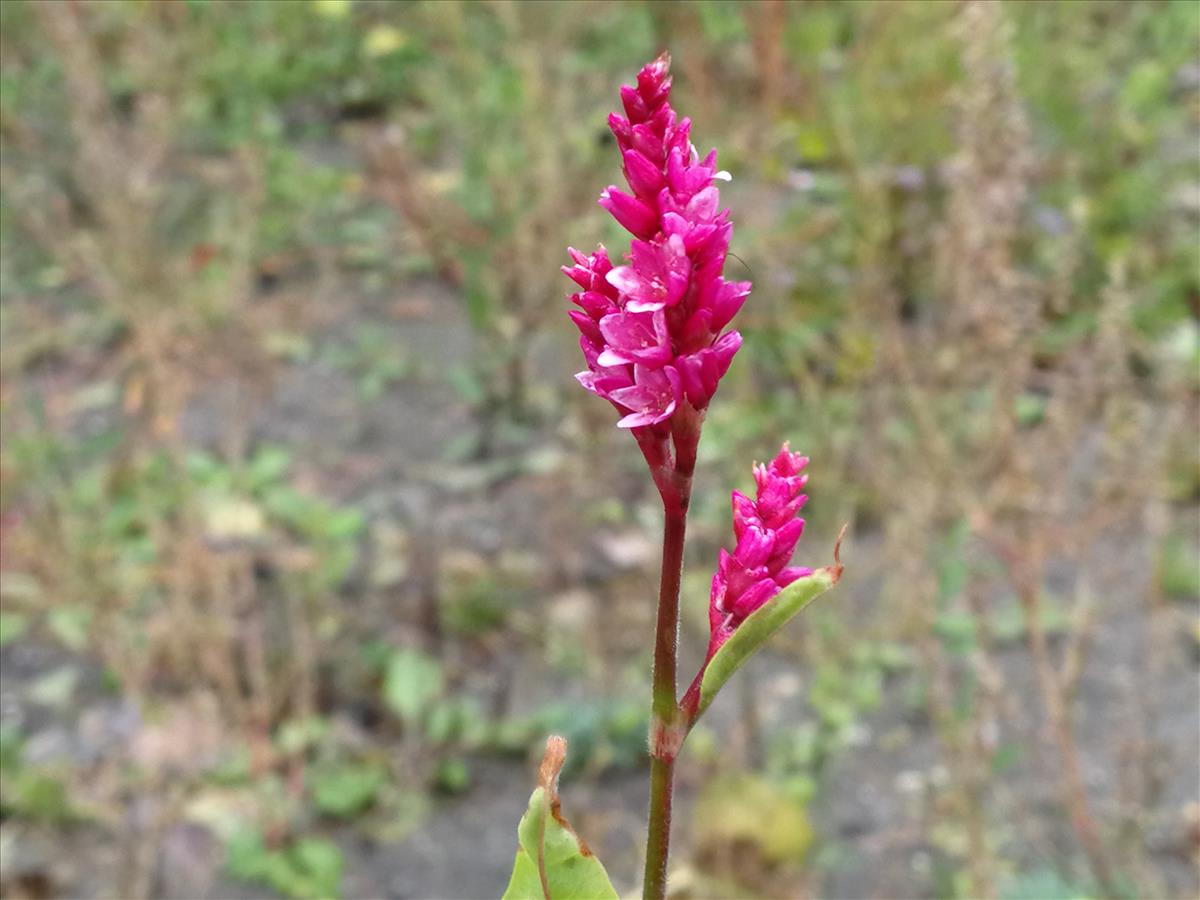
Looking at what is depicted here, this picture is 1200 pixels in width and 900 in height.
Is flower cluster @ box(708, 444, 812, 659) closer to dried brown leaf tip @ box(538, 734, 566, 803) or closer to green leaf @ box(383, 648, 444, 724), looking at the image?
dried brown leaf tip @ box(538, 734, 566, 803)

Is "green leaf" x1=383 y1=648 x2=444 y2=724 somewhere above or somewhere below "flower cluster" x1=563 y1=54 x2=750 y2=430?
below

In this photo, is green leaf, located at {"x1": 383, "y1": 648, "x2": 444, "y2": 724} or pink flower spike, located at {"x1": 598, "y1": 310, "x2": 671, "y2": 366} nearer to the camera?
pink flower spike, located at {"x1": 598, "y1": 310, "x2": 671, "y2": 366}

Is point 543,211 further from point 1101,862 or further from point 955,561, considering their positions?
point 1101,862

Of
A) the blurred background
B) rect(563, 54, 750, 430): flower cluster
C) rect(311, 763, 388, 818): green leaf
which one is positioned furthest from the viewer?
rect(311, 763, 388, 818): green leaf

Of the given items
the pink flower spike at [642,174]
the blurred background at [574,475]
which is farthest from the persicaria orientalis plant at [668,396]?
the blurred background at [574,475]

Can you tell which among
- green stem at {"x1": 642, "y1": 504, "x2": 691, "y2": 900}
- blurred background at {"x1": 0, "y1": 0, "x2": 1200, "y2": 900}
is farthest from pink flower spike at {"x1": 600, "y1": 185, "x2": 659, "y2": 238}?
blurred background at {"x1": 0, "y1": 0, "x2": 1200, "y2": 900}

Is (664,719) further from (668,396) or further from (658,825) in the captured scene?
(668,396)

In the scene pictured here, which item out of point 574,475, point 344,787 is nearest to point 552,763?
point 344,787

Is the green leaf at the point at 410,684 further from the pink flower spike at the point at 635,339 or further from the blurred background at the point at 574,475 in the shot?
the pink flower spike at the point at 635,339
